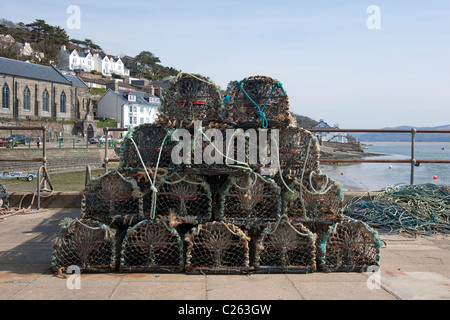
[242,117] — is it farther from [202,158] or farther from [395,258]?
[395,258]

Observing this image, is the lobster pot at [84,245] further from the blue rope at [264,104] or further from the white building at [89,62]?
the white building at [89,62]

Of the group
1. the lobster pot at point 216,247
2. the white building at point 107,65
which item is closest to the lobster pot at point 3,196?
the lobster pot at point 216,247

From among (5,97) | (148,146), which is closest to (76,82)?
(5,97)

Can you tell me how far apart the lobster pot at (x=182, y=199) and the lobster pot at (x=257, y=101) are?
0.85 m

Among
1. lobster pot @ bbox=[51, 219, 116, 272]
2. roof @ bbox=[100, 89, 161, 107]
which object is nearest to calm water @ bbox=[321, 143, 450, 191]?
lobster pot @ bbox=[51, 219, 116, 272]

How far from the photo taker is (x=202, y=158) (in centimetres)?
405

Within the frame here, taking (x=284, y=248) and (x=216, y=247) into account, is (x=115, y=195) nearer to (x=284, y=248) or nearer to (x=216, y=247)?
(x=216, y=247)

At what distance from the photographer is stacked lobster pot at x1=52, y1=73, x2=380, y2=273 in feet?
12.4

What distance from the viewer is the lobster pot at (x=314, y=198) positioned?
4020 mm

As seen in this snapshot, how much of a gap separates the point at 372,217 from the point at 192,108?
10.7ft

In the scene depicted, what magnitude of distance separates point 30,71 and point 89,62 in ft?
166

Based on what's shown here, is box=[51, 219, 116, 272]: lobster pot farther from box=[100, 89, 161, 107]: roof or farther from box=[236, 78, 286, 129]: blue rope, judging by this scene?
box=[100, 89, 161, 107]: roof

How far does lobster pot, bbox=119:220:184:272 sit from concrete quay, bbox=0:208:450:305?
0.09 meters

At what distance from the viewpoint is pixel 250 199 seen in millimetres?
3945
